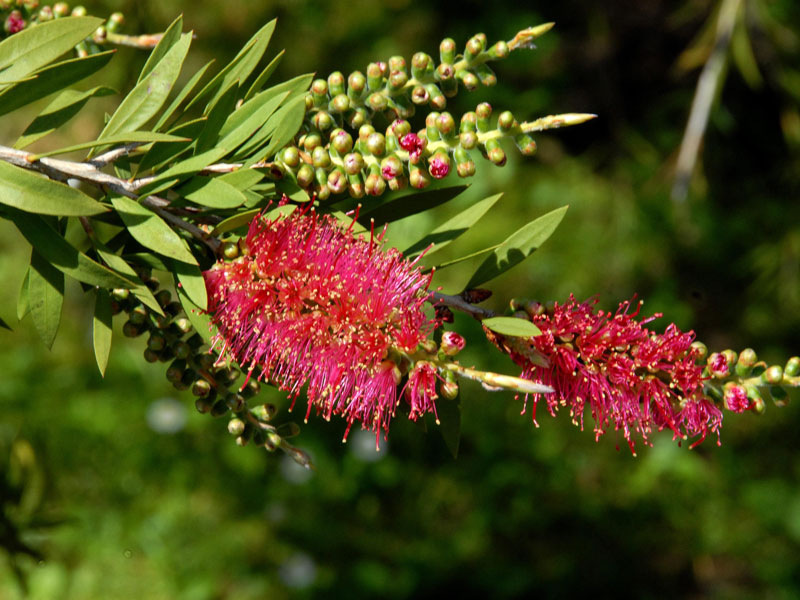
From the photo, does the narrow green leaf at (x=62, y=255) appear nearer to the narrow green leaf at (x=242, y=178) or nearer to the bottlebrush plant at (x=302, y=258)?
the bottlebrush plant at (x=302, y=258)

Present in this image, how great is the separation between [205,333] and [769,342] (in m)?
2.83

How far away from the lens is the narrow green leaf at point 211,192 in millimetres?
777

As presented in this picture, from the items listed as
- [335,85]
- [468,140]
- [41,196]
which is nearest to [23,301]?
[41,196]

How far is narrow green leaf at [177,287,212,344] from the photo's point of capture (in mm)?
841

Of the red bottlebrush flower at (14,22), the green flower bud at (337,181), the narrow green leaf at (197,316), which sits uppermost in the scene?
the red bottlebrush flower at (14,22)

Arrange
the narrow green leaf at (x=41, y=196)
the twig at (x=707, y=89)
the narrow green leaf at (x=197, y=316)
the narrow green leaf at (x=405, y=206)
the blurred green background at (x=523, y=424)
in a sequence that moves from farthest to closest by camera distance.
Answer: the blurred green background at (x=523, y=424) → the twig at (x=707, y=89) → the narrow green leaf at (x=405, y=206) → the narrow green leaf at (x=197, y=316) → the narrow green leaf at (x=41, y=196)

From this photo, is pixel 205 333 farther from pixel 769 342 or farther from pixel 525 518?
pixel 769 342

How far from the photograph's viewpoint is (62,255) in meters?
0.80

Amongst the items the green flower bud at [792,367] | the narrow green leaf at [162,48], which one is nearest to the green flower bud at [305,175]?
the narrow green leaf at [162,48]

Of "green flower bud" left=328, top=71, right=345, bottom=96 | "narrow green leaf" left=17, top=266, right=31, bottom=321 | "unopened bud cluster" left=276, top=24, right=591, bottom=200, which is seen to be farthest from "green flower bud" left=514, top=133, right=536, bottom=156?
"narrow green leaf" left=17, top=266, right=31, bottom=321

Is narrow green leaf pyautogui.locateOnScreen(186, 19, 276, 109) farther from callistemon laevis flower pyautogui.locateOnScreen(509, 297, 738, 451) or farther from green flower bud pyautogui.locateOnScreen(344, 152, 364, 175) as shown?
callistemon laevis flower pyautogui.locateOnScreen(509, 297, 738, 451)

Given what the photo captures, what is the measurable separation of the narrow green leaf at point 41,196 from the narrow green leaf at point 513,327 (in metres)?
0.40

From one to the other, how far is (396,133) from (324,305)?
0.20 metres

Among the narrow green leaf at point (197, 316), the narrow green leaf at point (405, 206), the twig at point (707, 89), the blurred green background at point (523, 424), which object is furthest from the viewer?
the blurred green background at point (523, 424)
